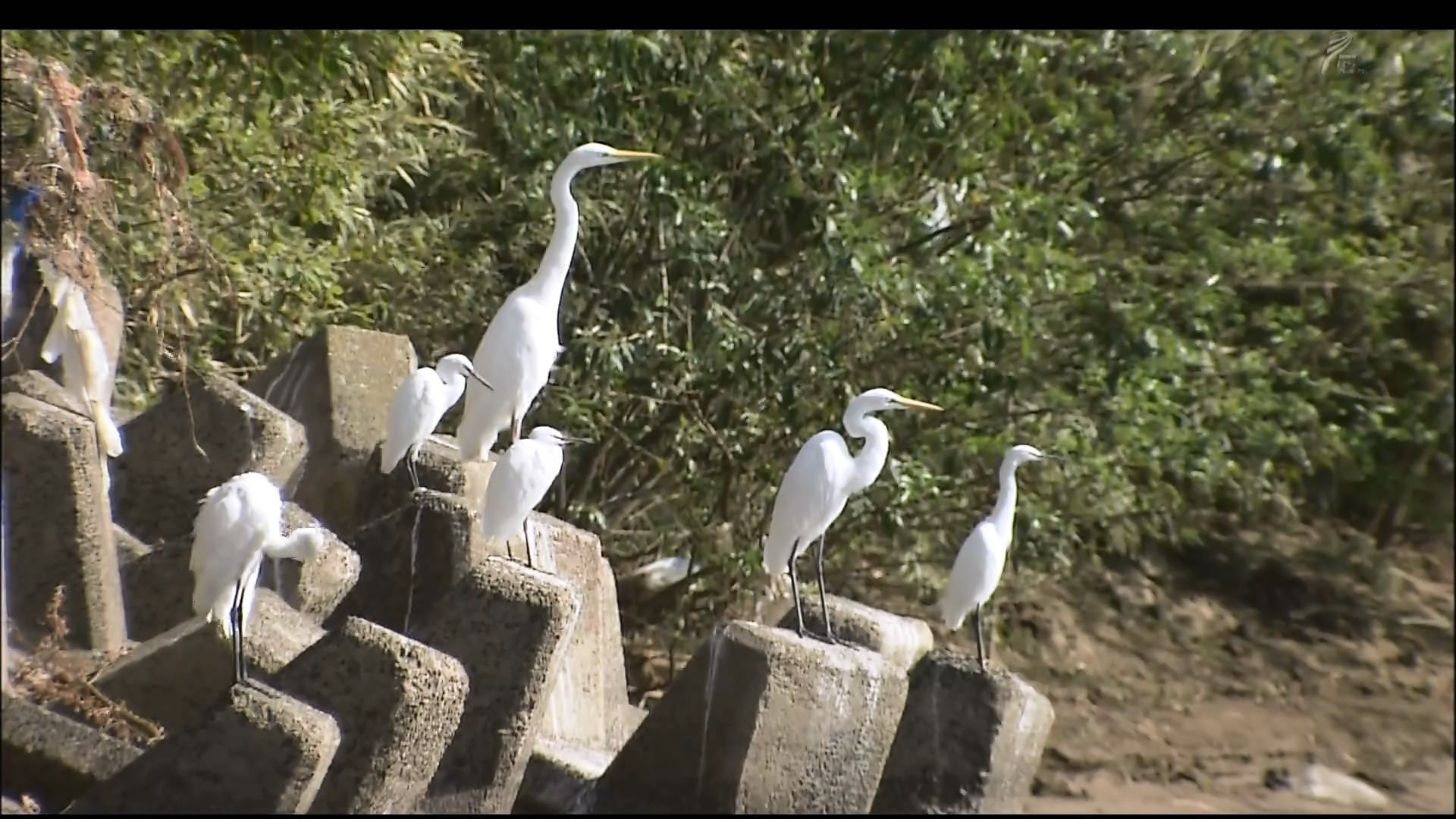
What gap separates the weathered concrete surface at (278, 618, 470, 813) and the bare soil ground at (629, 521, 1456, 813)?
13.9 feet

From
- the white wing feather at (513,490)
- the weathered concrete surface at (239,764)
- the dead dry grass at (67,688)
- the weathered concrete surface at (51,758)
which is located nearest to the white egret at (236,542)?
the weathered concrete surface at (239,764)

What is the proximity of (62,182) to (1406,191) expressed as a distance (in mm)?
6732

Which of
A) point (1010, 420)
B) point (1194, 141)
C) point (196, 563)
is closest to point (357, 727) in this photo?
point (196, 563)

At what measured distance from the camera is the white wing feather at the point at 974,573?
5.51 meters

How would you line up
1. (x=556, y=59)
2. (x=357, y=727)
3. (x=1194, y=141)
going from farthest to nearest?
(x=1194, y=141) < (x=556, y=59) < (x=357, y=727)

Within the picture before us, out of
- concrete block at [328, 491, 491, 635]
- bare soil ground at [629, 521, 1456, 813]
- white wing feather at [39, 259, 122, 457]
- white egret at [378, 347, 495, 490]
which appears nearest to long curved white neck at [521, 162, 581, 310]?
white egret at [378, 347, 495, 490]

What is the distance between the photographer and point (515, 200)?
23.6 feet

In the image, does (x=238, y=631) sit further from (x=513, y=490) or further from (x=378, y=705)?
(x=513, y=490)

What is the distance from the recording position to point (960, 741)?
4750mm

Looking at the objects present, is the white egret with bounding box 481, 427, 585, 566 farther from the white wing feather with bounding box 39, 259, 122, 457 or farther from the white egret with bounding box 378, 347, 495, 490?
the white wing feather with bounding box 39, 259, 122, 457

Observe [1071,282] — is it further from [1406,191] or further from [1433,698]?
[1433,698]

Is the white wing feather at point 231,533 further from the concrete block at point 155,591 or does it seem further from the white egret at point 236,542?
the concrete block at point 155,591

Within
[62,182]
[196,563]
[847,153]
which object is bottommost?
[196,563]

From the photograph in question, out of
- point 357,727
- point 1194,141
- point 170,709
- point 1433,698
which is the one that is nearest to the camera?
point 357,727
